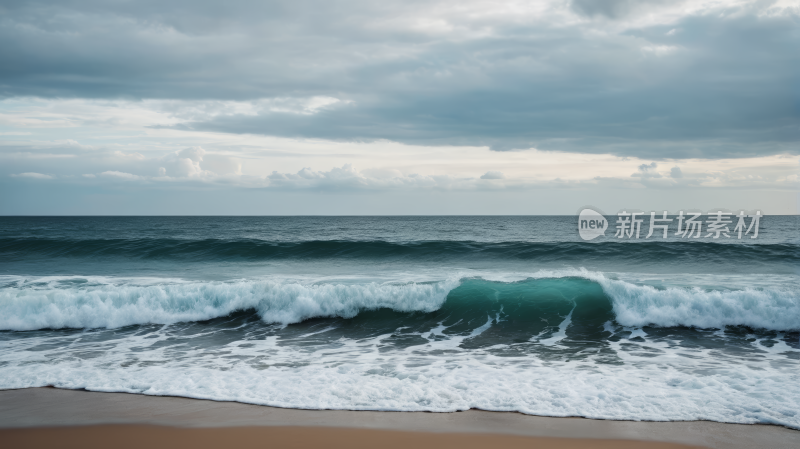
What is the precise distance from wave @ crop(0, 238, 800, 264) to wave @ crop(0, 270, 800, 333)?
24.5ft

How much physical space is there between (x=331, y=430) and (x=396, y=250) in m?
16.0

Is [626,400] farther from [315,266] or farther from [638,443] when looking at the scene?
[315,266]

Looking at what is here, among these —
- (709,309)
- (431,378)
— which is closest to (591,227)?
(709,309)

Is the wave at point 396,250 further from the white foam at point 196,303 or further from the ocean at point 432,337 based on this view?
the white foam at point 196,303

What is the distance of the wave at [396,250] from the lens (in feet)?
60.5

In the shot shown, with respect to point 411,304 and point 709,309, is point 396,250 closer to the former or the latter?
point 411,304

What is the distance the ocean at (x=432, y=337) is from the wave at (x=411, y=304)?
0.13 ft

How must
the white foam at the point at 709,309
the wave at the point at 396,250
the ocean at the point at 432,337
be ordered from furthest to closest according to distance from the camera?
the wave at the point at 396,250 < the white foam at the point at 709,309 < the ocean at the point at 432,337

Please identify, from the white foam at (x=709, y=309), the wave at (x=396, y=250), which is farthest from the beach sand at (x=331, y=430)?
the wave at (x=396, y=250)

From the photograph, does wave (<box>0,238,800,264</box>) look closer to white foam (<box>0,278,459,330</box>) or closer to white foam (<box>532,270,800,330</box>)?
white foam (<box>532,270,800,330</box>)

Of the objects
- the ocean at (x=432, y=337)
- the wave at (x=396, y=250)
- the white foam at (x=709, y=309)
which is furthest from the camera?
the wave at (x=396, y=250)

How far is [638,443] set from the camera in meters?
4.46

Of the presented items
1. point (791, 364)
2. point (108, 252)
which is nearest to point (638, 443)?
point (791, 364)

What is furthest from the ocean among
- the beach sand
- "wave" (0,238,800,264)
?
"wave" (0,238,800,264)
